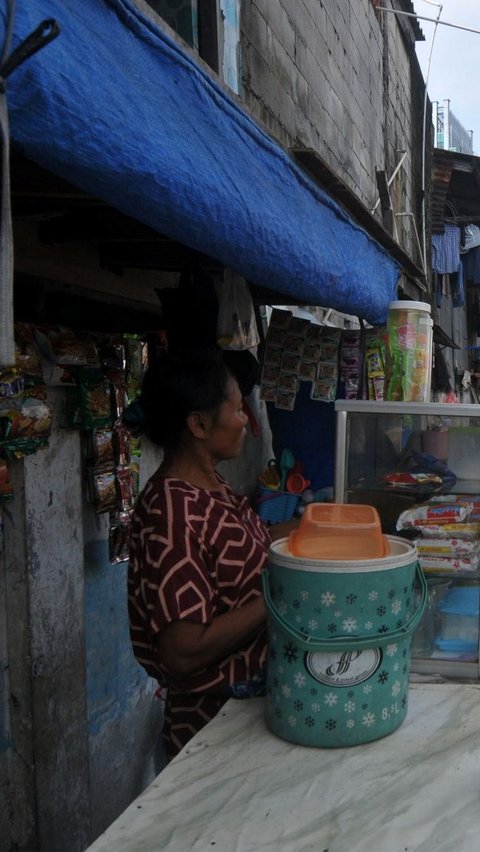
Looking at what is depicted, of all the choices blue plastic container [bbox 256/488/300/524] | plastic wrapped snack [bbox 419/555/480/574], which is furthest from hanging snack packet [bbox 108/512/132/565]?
plastic wrapped snack [bbox 419/555/480/574]

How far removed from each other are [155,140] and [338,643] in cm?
92

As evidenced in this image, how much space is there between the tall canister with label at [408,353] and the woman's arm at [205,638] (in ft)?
2.47

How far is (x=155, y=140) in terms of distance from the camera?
4.01 ft

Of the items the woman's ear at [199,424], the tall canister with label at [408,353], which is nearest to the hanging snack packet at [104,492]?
the woman's ear at [199,424]

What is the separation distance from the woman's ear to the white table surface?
66 cm

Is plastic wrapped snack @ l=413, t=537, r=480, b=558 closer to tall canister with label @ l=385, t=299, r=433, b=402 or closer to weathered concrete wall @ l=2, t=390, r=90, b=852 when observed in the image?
tall canister with label @ l=385, t=299, r=433, b=402

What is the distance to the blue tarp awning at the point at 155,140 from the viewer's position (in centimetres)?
98

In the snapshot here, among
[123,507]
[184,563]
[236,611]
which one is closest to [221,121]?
[184,563]

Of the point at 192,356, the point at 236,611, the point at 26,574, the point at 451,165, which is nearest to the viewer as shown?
the point at 236,611

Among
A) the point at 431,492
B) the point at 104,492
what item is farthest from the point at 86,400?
the point at 431,492

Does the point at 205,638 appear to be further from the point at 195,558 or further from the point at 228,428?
the point at 228,428

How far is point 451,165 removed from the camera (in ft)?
37.0

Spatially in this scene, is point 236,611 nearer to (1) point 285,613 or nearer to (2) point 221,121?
(1) point 285,613

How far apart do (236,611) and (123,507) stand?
4.95 ft
